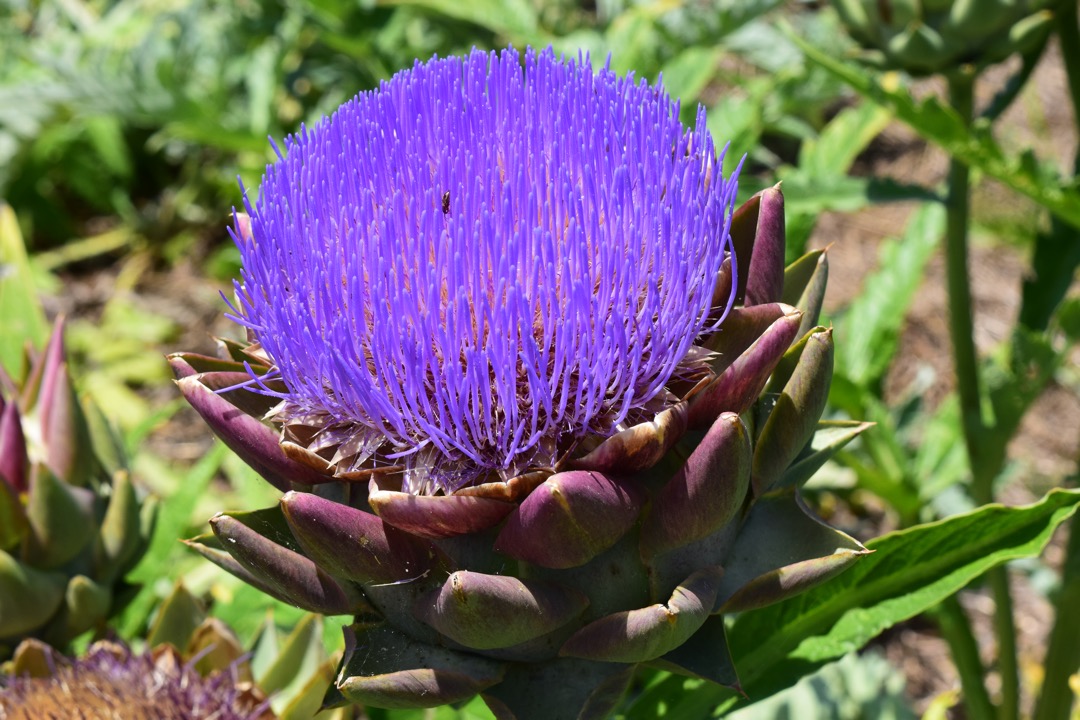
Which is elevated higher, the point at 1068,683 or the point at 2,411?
the point at 2,411

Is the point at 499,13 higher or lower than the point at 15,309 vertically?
higher

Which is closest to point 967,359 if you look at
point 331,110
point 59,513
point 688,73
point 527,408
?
point 688,73

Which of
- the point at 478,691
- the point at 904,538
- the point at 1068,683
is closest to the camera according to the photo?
the point at 478,691

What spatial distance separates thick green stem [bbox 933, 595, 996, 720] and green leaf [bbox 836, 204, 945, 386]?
290 millimetres

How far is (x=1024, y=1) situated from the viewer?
1.02 metres

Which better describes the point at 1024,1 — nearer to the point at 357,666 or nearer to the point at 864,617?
the point at 864,617

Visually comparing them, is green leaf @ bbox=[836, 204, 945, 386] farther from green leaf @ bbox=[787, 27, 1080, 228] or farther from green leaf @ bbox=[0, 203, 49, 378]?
green leaf @ bbox=[0, 203, 49, 378]

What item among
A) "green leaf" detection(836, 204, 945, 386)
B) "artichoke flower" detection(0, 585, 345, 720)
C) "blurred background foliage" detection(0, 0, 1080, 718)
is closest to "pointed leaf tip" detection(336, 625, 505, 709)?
"artichoke flower" detection(0, 585, 345, 720)

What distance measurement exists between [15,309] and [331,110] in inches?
35.1

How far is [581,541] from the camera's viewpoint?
0.63m

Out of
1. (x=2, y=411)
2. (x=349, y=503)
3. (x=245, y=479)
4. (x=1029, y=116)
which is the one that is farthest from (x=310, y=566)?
(x=1029, y=116)

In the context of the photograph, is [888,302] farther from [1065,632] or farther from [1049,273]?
[1065,632]

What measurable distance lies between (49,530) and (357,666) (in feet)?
1.41

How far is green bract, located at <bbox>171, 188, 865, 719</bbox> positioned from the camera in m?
0.63
